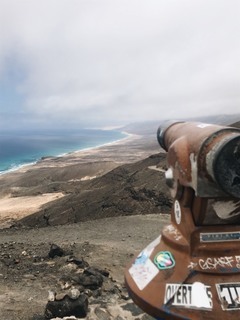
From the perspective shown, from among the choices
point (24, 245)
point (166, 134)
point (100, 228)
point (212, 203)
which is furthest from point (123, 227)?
point (212, 203)

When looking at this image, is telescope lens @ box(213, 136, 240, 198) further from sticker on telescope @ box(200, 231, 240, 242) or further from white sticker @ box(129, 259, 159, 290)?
white sticker @ box(129, 259, 159, 290)

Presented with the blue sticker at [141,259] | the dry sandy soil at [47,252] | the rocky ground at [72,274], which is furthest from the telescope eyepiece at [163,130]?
the dry sandy soil at [47,252]

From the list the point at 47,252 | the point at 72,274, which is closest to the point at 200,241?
the point at 72,274

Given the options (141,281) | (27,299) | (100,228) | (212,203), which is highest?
(212,203)

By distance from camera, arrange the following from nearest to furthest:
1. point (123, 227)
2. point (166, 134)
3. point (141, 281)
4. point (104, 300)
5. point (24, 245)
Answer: point (141, 281) → point (166, 134) → point (104, 300) → point (24, 245) → point (123, 227)

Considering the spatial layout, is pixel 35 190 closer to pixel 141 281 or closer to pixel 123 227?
pixel 123 227

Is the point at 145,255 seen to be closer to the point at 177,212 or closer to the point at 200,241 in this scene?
the point at 177,212
